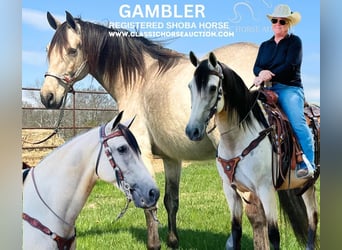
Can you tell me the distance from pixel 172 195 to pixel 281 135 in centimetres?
73

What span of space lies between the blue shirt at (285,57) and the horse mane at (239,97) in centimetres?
19

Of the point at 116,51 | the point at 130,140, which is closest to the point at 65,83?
the point at 116,51

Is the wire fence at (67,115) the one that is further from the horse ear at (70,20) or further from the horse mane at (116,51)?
the horse ear at (70,20)

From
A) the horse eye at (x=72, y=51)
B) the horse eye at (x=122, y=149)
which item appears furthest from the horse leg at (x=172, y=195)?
the horse eye at (x=72, y=51)

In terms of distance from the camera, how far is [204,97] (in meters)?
2.07

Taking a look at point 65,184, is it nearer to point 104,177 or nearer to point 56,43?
point 104,177

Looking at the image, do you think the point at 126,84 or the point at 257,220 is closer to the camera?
the point at 257,220

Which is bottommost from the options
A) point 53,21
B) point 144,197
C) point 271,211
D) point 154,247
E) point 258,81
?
point 154,247

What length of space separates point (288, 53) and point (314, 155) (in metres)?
0.62

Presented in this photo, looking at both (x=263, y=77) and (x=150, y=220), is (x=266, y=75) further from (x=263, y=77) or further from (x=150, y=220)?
(x=150, y=220)

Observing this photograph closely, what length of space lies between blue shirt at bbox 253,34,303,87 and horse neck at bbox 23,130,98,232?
3.57 feet

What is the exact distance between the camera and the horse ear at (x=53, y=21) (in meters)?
2.28

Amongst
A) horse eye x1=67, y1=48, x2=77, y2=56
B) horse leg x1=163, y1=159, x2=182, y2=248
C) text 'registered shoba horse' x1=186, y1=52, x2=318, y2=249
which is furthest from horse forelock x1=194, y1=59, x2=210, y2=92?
horse eye x1=67, y1=48, x2=77, y2=56

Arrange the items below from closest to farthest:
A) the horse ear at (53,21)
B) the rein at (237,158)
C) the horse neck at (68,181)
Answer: the horse neck at (68,181) < the rein at (237,158) < the horse ear at (53,21)
